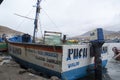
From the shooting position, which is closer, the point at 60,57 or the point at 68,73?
the point at 60,57

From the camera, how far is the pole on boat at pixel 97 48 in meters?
9.30

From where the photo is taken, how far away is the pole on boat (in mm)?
9299

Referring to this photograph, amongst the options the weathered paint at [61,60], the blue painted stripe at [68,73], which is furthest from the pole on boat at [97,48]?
the blue painted stripe at [68,73]

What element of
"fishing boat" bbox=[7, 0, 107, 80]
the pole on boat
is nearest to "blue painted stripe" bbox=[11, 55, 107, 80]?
"fishing boat" bbox=[7, 0, 107, 80]

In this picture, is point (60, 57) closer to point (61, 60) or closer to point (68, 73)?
point (61, 60)

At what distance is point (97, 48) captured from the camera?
30.7 feet

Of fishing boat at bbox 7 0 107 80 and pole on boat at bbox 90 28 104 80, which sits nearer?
fishing boat at bbox 7 0 107 80

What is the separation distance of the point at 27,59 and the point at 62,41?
234 cm

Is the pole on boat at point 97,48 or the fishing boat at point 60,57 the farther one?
the pole on boat at point 97,48

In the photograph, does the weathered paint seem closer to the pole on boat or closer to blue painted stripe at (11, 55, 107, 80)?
blue painted stripe at (11, 55, 107, 80)

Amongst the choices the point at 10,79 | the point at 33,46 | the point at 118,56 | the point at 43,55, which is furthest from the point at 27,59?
the point at 118,56

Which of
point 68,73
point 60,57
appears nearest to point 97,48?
point 68,73

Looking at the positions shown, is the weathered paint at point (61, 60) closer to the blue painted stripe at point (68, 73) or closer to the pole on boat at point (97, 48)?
the blue painted stripe at point (68, 73)

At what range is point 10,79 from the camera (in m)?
8.03
